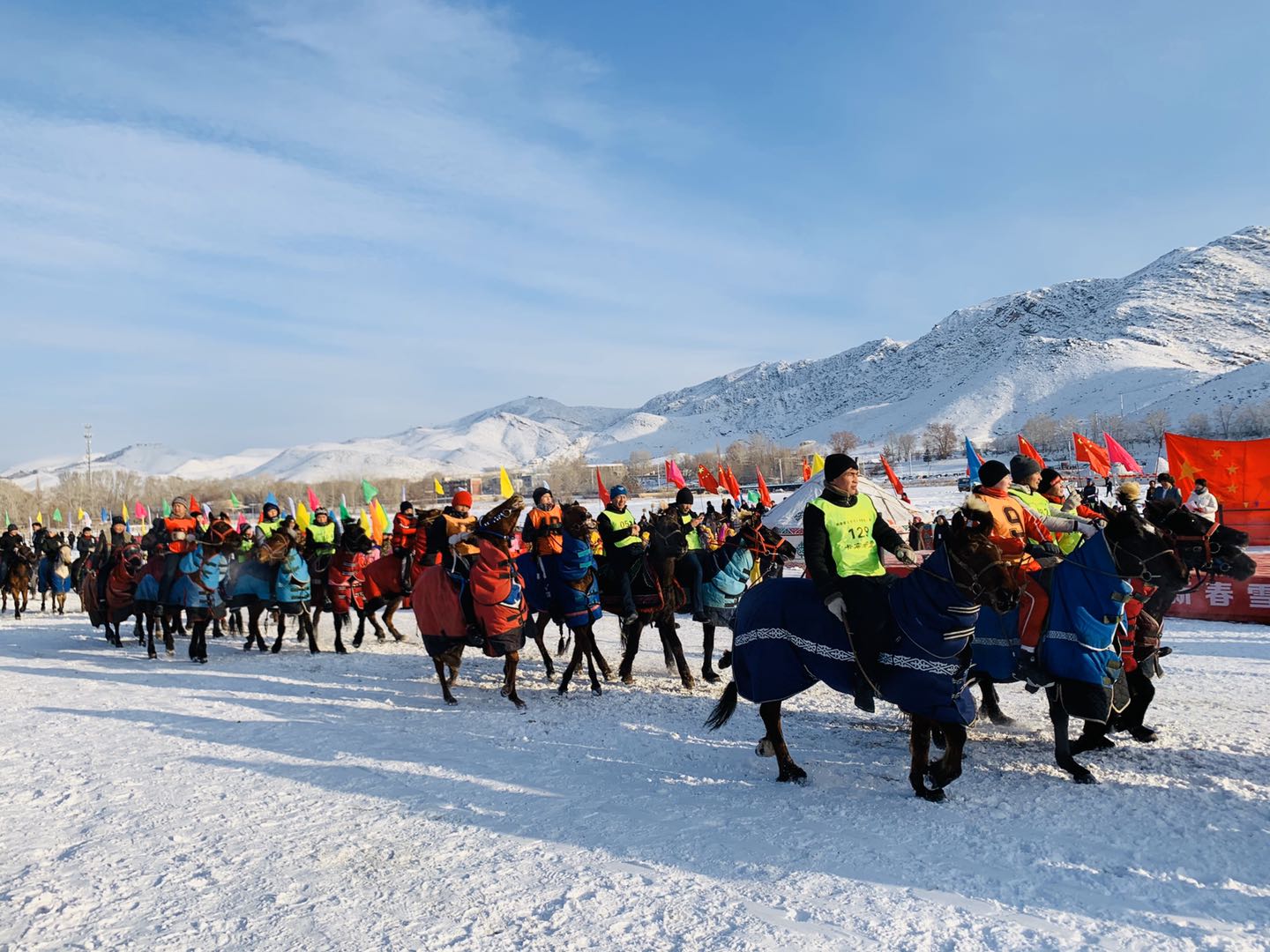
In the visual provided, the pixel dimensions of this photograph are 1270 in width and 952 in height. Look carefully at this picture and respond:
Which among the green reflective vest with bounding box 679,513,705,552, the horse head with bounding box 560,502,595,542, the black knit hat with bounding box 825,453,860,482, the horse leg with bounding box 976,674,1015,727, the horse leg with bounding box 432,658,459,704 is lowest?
the horse leg with bounding box 976,674,1015,727

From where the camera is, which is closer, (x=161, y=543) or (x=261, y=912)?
(x=261, y=912)

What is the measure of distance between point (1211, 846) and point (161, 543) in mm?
11843

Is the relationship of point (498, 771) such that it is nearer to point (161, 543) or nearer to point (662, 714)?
point (662, 714)

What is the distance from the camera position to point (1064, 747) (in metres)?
5.38

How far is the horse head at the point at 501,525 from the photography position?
7977mm

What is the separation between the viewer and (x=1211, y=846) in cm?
427

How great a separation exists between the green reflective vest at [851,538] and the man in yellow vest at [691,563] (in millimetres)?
3300

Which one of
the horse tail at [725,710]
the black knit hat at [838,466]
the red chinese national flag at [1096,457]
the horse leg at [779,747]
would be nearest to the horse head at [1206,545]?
the black knit hat at [838,466]

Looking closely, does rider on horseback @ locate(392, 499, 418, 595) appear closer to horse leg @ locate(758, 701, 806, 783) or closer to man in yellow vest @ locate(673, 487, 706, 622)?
man in yellow vest @ locate(673, 487, 706, 622)

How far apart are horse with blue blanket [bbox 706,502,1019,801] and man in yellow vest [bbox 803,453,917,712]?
0.25 ft

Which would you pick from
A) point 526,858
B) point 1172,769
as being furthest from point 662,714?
point 1172,769

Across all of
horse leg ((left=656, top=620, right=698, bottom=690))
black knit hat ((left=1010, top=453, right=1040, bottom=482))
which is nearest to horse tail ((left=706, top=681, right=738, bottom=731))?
horse leg ((left=656, top=620, right=698, bottom=690))

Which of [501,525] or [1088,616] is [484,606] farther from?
[1088,616]

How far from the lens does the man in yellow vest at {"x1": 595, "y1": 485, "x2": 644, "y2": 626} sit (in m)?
9.13
